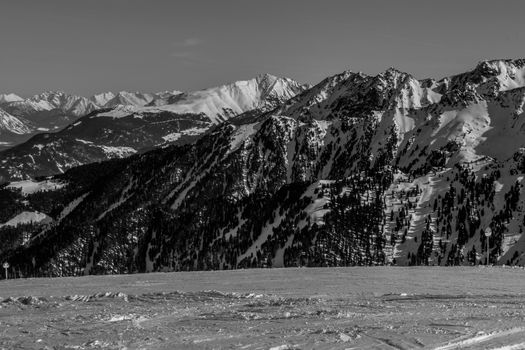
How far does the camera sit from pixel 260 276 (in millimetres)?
62094

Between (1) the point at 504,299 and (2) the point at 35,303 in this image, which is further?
Answer: (2) the point at 35,303

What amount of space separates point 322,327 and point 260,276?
27806mm

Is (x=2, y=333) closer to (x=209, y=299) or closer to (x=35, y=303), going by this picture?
(x=35, y=303)

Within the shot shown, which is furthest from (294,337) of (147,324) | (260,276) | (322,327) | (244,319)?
(260,276)

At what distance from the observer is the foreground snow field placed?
1243 inches

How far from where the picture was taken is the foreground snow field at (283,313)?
3158cm

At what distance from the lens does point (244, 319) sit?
3812 centimetres

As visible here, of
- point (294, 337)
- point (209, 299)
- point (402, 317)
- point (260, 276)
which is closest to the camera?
point (294, 337)

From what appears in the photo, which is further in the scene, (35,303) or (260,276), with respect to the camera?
(260,276)

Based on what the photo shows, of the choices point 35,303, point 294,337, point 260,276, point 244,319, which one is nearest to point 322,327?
point 294,337

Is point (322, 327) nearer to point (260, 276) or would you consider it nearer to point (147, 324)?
point (147, 324)

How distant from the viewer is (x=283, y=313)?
129ft

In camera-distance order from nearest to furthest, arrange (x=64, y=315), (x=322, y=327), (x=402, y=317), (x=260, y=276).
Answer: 1. (x=322, y=327)
2. (x=402, y=317)
3. (x=64, y=315)
4. (x=260, y=276)

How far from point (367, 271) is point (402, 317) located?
1049 inches
